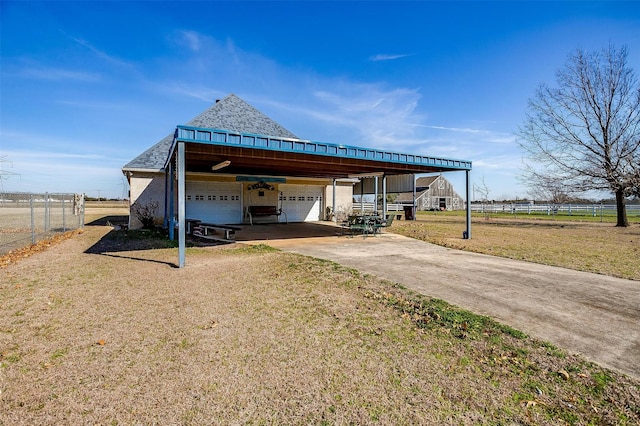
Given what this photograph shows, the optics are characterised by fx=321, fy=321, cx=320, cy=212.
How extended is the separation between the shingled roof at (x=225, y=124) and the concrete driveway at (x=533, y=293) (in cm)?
1058

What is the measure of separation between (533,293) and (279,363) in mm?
4567

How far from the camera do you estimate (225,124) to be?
57.7 feet

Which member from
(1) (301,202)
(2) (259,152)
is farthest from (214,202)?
(2) (259,152)

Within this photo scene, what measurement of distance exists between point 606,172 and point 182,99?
25.6 metres

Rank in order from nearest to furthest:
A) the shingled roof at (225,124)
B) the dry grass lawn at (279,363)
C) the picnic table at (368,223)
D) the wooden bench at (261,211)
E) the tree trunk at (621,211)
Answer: the dry grass lawn at (279,363) < the picnic table at (368,223) < the shingled roof at (225,124) < the wooden bench at (261,211) < the tree trunk at (621,211)

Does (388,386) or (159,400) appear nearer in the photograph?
(159,400)

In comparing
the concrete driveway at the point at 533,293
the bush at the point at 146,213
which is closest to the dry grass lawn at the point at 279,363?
the concrete driveway at the point at 533,293

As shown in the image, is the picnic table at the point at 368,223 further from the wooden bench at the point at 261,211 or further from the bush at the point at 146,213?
the bush at the point at 146,213

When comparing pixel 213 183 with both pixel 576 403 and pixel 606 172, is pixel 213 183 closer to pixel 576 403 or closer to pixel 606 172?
pixel 576 403

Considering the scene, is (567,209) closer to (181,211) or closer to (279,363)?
(181,211)

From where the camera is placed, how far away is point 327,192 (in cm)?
2127

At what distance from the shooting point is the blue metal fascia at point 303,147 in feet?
25.9

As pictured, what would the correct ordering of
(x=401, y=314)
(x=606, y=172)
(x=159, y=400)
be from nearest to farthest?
(x=159, y=400) < (x=401, y=314) < (x=606, y=172)

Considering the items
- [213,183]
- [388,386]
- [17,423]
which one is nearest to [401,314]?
[388,386]
